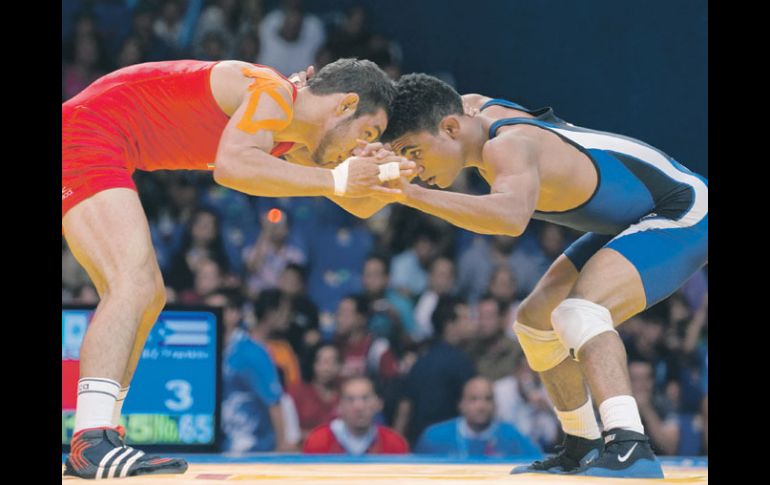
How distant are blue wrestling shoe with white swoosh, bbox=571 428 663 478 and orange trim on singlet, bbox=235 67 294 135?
1.42 metres

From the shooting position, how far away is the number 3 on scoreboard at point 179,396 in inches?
206

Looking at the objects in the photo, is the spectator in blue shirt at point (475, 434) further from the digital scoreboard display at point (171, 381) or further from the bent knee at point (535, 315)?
the bent knee at point (535, 315)

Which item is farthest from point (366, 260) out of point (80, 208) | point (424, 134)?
point (80, 208)

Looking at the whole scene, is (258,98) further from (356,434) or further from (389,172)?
(356,434)

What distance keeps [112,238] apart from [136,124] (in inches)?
20.3

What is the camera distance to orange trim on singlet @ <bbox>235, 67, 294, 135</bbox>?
339cm

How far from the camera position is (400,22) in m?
8.19

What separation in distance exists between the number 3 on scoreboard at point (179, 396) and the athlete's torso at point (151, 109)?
177cm

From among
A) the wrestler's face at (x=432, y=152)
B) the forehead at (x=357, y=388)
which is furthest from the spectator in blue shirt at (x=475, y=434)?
the wrestler's face at (x=432, y=152)

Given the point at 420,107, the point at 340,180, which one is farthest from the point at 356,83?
the point at 340,180
